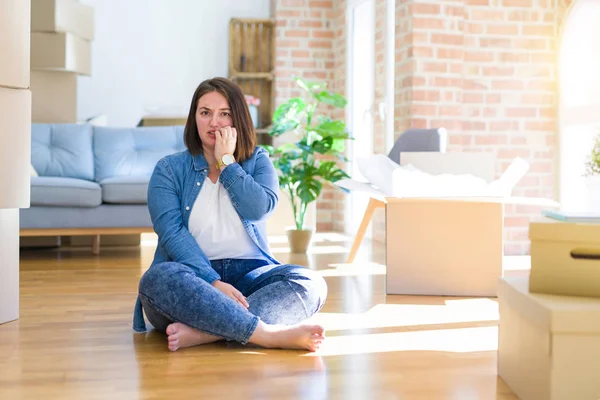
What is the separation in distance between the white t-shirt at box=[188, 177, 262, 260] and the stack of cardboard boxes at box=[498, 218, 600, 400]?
3.08ft

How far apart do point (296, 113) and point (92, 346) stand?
334cm

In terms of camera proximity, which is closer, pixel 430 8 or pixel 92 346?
pixel 92 346

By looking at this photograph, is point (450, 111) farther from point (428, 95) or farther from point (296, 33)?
point (296, 33)

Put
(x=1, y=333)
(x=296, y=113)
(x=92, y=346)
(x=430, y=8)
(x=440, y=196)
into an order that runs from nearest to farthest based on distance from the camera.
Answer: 1. (x=92, y=346)
2. (x=1, y=333)
3. (x=440, y=196)
4. (x=430, y=8)
5. (x=296, y=113)

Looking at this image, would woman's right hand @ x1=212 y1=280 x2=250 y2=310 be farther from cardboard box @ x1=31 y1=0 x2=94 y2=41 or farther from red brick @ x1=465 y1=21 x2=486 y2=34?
cardboard box @ x1=31 y1=0 x2=94 y2=41

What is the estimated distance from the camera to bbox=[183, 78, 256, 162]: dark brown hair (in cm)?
270

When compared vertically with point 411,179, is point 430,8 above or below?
above

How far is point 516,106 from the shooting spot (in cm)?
544

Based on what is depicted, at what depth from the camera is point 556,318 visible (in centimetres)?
177

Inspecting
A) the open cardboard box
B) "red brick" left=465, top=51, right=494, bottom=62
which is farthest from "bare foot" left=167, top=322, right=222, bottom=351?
"red brick" left=465, top=51, right=494, bottom=62

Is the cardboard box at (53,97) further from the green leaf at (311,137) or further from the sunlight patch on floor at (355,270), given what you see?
the sunlight patch on floor at (355,270)

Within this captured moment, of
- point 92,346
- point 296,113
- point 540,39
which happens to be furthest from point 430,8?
point 92,346

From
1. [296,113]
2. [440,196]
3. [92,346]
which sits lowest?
[92,346]

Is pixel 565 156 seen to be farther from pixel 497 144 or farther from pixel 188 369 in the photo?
pixel 188 369
